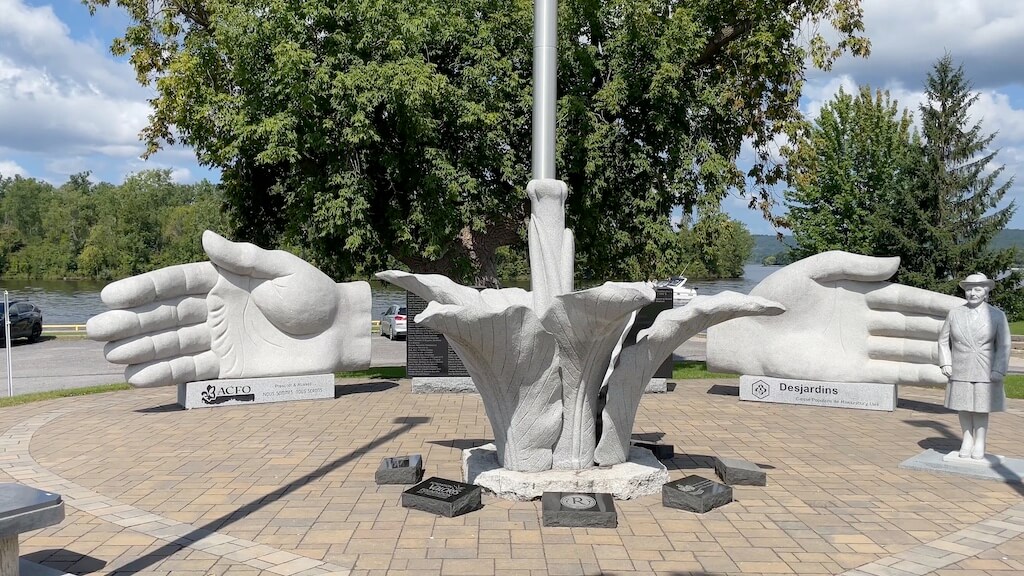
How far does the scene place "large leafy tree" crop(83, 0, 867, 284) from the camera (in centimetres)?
1336

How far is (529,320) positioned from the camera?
21.3 feet

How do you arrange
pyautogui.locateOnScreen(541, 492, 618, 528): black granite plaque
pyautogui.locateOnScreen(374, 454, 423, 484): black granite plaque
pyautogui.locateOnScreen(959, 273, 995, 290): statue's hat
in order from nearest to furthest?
pyautogui.locateOnScreen(541, 492, 618, 528): black granite plaque
pyautogui.locateOnScreen(374, 454, 423, 484): black granite plaque
pyautogui.locateOnScreen(959, 273, 995, 290): statue's hat

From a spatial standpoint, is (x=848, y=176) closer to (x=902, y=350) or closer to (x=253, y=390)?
(x=902, y=350)

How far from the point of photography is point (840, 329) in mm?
12047

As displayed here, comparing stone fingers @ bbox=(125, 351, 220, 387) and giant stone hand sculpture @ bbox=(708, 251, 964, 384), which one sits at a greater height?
giant stone hand sculpture @ bbox=(708, 251, 964, 384)

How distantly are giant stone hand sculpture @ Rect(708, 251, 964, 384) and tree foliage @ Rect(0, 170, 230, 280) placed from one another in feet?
162

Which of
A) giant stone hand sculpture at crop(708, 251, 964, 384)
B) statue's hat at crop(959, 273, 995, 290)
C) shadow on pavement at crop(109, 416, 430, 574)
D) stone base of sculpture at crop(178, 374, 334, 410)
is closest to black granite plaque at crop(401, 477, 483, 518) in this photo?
shadow on pavement at crop(109, 416, 430, 574)

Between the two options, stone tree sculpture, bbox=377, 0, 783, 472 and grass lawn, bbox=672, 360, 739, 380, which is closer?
stone tree sculpture, bbox=377, 0, 783, 472

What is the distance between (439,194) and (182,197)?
238 feet

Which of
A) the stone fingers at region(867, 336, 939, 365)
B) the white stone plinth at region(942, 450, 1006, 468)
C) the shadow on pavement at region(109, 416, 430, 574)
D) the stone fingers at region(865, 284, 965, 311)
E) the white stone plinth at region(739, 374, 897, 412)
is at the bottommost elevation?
the shadow on pavement at region(109, 416, 430, 574)

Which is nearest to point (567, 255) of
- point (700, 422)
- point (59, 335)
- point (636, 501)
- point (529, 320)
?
point (529, 320)

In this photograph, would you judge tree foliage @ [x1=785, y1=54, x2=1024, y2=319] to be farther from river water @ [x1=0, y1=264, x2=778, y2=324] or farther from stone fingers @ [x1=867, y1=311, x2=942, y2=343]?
stone fingers @ [x1=867, y1=311, x2=942, y2=343]

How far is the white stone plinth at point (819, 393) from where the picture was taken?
11.7 metres

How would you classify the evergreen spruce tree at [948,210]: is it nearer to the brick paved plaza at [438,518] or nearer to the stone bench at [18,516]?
the brick paved plaza at [438,518]
